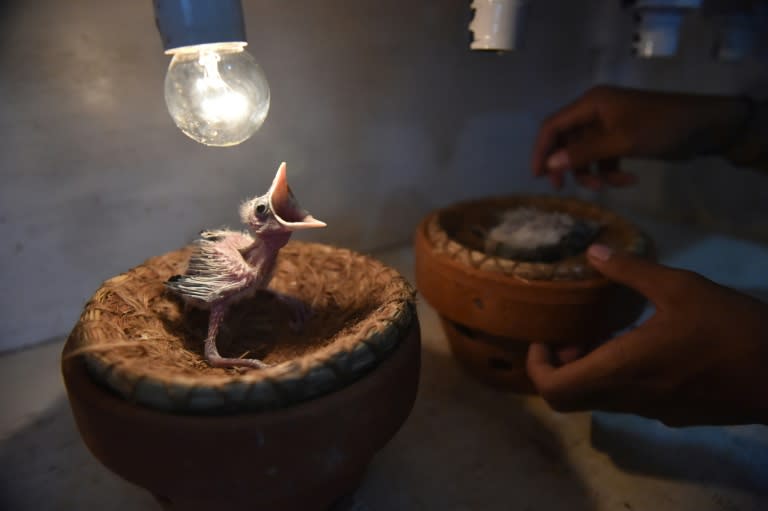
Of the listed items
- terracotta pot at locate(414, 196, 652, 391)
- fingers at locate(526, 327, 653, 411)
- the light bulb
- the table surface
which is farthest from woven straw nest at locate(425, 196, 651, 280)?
the light bulb

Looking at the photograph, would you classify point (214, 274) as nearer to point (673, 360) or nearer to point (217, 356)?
point (217, 356)

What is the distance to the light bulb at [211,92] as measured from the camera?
58cm

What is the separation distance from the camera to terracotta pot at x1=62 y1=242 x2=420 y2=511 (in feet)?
1.42

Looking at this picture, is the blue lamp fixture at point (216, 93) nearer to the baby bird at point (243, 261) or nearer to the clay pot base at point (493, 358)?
the baby bird at point (243, 261)

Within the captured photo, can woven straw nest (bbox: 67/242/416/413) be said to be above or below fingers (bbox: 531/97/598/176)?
below

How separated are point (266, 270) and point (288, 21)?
1.66 ft

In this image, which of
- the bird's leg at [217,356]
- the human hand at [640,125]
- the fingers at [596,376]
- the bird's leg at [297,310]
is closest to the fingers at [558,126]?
the human hand at [640,125]

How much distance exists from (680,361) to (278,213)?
44 cm

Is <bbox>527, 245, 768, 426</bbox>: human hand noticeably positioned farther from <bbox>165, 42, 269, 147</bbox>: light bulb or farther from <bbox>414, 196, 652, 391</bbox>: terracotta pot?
<bbox>165, 42, 269, 147</bbox>: light bulb

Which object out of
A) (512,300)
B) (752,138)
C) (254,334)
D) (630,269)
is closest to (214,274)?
(254,334)

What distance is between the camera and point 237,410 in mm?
438

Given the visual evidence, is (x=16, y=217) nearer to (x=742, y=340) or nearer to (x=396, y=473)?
(x=396, y=473)

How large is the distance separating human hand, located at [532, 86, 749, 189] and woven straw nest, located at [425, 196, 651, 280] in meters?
0.08

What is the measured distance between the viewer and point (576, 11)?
1.21m
